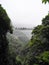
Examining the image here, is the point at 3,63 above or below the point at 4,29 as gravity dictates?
below

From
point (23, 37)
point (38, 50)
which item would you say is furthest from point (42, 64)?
point (23, 37)

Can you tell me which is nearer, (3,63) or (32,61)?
(32,61)

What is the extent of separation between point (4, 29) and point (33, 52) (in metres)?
4.30

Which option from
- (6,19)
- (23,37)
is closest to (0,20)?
(6,19)

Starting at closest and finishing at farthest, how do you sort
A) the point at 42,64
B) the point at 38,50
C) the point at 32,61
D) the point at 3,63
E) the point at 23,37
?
1. the point at 42,64
2. the point at 32,61
3. the point at 38,50
4. the point at 3,63
5. the point at 23,37

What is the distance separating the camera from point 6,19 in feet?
84.1

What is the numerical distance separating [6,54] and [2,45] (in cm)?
105

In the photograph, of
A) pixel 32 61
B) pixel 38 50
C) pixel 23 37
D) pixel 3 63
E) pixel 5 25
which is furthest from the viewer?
pixel 23 37

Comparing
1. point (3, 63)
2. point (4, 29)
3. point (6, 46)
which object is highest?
point (4, 29)

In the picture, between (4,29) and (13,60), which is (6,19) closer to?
(4,29)

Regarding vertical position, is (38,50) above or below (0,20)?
below

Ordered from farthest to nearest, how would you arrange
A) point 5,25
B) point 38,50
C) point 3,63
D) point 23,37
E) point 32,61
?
point 23,37 → point 5,25 → point 3,63 → point 38,50 → point 32,61

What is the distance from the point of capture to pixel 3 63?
78.6ft

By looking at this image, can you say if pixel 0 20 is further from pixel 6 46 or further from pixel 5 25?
pixel 6 46
